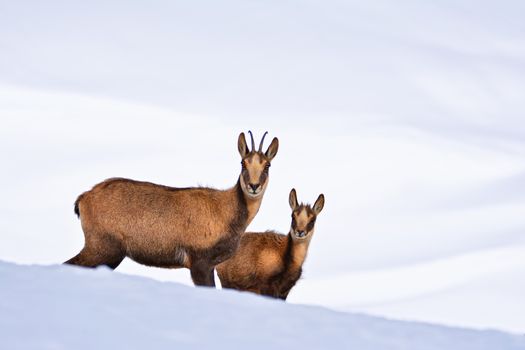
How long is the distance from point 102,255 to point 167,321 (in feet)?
26.2

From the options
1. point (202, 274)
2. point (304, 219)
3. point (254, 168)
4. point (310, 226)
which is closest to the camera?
point (202, 274)

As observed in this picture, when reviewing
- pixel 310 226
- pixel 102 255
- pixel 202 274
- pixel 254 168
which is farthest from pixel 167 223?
pixel 310 226

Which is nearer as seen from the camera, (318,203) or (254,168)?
(254,168)

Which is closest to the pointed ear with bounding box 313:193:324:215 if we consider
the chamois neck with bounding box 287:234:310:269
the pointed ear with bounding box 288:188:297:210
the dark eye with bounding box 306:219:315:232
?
the dark eye with bounding box 306:219:315:232

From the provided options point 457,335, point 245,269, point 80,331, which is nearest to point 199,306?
point 80,331

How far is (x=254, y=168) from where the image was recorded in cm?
1420

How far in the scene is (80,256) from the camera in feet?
46.4

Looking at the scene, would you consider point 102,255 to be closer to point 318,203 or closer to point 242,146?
point 242,146

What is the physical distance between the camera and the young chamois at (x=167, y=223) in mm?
13977

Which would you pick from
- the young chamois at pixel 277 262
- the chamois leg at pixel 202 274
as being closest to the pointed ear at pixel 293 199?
the young chamois at pixel 277 262

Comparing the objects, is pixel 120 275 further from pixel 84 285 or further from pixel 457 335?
pixel 457 335

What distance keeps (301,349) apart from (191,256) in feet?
25.9

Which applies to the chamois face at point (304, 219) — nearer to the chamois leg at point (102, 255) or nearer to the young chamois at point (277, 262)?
the young chamois at point (277, 262)

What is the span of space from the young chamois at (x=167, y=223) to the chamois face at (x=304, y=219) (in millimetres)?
2223
